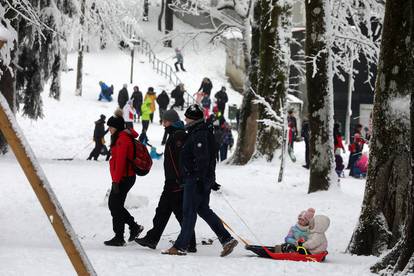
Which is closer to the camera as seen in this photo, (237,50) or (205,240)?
(205,240)

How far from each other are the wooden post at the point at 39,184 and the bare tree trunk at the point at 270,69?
56.4 ft

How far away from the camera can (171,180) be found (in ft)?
30.7

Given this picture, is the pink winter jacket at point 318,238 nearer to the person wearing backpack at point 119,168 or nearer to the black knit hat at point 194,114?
the black knit hat at point 194,114

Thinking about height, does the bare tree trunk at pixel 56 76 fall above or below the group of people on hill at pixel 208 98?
above

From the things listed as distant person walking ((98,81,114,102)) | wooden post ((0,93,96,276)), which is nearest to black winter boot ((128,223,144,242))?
wooden post ((0,93,96,276))

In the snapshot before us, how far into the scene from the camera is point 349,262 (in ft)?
28.4

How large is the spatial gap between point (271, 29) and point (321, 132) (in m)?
6.90

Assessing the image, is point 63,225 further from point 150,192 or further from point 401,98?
point 150,192

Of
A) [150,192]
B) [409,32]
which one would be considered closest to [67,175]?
[150,192]

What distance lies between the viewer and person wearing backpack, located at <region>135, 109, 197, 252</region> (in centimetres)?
924

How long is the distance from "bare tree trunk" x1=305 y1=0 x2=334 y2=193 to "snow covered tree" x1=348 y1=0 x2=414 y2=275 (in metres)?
5.52

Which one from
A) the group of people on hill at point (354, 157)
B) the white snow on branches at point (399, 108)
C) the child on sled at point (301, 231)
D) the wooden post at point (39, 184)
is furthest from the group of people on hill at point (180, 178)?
the group of people on hill at point (354, 157)

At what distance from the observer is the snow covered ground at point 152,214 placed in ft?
25.0

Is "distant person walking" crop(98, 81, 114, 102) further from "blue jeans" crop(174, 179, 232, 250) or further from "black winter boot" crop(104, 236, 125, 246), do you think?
"blue jeans" crop(174, 179, 232, 250)
